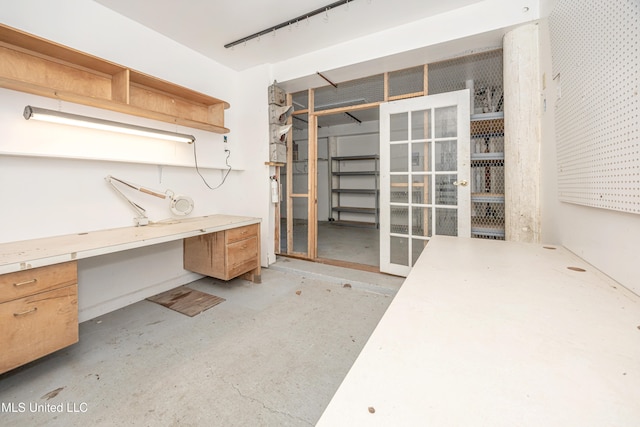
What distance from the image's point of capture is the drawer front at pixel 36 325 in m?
1.40

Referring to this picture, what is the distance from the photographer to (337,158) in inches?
277

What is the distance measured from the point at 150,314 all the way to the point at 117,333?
0.31m

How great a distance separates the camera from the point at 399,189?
3039 millimetres

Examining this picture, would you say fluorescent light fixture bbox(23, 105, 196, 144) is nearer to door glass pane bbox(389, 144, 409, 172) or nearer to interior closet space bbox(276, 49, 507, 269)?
interior closet space bbox(276, 49, 507, 269)

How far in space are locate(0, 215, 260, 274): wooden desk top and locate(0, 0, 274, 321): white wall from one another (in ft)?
0.76

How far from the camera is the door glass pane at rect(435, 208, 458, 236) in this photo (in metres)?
2.73

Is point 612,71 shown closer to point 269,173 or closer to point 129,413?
point 129,413

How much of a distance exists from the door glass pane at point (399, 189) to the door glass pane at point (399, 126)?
44 cm

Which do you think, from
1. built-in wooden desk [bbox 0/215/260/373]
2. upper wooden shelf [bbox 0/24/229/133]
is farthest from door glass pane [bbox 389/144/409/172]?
built-in wooden desk [bbox 0/215/260/373]

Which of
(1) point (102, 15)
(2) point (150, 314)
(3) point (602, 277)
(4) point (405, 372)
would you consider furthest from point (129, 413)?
(1) point (102, 15)

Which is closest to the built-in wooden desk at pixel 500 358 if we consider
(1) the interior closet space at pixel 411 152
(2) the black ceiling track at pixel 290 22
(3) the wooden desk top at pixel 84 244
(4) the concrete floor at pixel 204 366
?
(4) the concrete floor at pixel 204 366

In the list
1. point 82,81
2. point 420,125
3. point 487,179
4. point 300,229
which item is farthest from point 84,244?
point 300,229

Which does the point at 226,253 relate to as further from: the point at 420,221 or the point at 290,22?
the point at 290,22

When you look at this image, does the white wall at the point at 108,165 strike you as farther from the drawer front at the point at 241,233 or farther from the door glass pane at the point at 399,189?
the door glass pane at the point at 399,189
